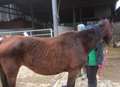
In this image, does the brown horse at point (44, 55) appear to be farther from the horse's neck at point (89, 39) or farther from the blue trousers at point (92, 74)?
the blue trousers at point (92, 74)

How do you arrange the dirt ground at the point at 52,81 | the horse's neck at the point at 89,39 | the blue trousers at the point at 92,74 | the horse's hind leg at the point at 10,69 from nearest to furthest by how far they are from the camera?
the horse's hind leg at the point at 10,69 → the horse's neck at the point at 89,39 → the blue trousers at the point at 92,74 → the dirt ground at the point at 52,81

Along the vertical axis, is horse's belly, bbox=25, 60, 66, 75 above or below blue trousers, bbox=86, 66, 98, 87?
above

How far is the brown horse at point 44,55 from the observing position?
4.72 meters

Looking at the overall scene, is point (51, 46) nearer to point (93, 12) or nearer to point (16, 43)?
point (16, 43)

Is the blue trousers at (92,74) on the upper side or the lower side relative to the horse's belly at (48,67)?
lower

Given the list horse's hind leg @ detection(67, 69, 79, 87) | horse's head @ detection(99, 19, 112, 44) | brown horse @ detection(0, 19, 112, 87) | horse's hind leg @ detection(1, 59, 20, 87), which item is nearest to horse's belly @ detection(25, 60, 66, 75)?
brown horse @ detection(0, 19, 112, 87)

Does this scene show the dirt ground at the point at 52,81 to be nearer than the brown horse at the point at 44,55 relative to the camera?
No

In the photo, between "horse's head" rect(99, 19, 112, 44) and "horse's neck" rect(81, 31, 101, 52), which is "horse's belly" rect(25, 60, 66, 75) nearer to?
"horse's neck" rect(81, 31, 101, 52)

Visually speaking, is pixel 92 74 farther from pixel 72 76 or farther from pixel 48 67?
A: pixel 48 67

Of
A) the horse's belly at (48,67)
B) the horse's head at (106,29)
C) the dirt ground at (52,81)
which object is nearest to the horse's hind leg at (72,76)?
the horse's belly at (48,67)

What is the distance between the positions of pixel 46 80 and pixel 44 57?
277 cm

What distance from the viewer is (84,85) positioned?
658 centimetres

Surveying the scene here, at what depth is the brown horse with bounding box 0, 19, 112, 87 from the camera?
4.72m

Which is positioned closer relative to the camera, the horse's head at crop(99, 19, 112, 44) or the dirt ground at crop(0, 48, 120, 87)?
the horse's head at crop(99, 19, 112, 44)
